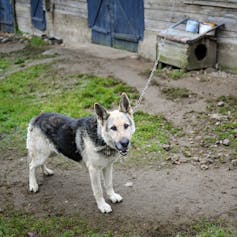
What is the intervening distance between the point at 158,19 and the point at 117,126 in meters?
8.07

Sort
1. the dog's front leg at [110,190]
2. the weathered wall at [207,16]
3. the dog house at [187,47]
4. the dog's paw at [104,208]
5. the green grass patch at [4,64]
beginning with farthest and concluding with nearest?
the green grass patch at [4,64], the dog house at [187,47], the weathered wall at [207,16], the dog's front leg at [110,190], the dog's paw at [104,208]

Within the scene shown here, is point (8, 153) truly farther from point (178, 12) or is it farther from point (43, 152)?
point (178, 12)

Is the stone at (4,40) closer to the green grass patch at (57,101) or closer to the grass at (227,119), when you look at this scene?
the green grass patch at (57,101)

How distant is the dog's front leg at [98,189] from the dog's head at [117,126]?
510mm

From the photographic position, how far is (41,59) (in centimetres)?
1401

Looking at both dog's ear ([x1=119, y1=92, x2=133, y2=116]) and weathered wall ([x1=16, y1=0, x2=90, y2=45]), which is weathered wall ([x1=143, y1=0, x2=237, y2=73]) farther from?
dog's ear ([x1=119, y1=92, x2=133, y2=116])

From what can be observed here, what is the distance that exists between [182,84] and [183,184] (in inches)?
170

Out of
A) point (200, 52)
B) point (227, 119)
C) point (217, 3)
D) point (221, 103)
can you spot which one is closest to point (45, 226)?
point (227, 119)

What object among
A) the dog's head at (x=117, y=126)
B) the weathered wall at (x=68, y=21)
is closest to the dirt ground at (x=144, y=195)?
the dog's head at (x=117, y=126)

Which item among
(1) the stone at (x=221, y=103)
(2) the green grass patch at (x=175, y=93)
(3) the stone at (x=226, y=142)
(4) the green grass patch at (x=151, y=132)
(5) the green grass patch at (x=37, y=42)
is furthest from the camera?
(5) the green grass patch at (x=37, y=42)

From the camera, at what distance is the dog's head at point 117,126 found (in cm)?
465

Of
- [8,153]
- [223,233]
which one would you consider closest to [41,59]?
[8,153]

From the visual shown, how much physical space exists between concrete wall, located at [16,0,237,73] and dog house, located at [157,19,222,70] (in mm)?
236

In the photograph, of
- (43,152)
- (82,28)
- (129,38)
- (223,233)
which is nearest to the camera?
(223,233)
